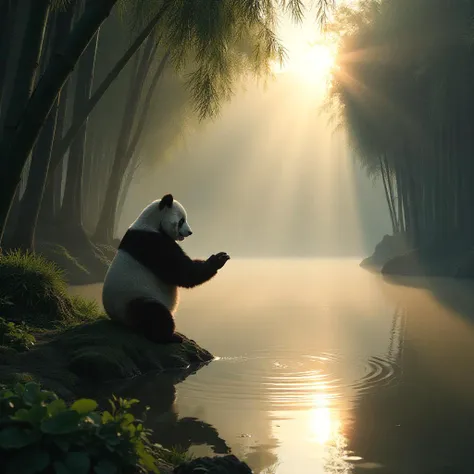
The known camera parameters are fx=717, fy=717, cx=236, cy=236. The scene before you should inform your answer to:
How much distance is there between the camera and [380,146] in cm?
2533

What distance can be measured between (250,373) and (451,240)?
19363mm

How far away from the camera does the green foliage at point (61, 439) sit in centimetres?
214

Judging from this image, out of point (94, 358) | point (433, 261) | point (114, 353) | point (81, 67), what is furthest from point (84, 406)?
point (433, 261)

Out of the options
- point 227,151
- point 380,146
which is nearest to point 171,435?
point 380,146

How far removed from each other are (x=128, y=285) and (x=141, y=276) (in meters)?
0.12

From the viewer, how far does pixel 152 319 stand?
221 inches

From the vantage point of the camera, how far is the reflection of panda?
5566mm

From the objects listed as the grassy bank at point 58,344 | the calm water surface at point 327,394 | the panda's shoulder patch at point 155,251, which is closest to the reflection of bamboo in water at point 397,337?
the calm water surface at point 327,394

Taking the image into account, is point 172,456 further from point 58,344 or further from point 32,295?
point 32,295

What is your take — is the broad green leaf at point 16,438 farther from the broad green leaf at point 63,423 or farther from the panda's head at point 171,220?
the panda's head at point 171,220

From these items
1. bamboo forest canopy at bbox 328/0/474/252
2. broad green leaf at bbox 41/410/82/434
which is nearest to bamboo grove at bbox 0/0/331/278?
broad green leaf at bbox 41/410/82/434

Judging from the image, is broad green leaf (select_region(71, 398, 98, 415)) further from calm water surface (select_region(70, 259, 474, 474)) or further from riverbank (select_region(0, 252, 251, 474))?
calm water surface (select_region(70, 259, 474, 474))

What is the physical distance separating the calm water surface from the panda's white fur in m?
0.72

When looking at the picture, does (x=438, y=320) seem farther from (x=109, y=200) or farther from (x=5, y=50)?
(x=109, y=200)
